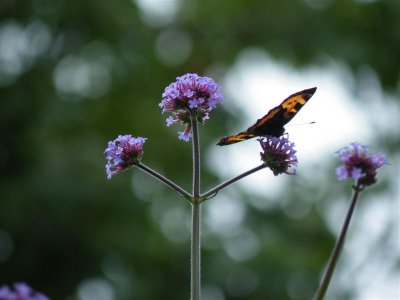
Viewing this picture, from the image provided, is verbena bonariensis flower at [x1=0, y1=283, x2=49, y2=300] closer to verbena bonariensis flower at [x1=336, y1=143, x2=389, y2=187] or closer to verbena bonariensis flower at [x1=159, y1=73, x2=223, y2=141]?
verbena bonariensis flower at [x1=159, y1=73, x2=223, y2=141]

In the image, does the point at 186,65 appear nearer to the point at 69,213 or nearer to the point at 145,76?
the point at 145,76

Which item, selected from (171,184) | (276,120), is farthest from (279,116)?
(171,184)

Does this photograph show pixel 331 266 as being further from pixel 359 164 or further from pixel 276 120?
pixel 276 120

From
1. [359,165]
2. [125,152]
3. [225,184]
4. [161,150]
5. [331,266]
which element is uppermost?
[161,150]

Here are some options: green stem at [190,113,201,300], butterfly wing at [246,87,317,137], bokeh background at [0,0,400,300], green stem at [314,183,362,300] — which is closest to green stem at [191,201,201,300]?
green stem at [190,113,201,300]

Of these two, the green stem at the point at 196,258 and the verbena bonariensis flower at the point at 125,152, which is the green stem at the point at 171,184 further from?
the verbena bonariensis flower at the point at 125,152

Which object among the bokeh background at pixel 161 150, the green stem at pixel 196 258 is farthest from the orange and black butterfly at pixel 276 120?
the bokeh background at pixel 161 150

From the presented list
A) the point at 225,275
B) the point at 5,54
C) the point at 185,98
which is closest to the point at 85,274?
the point at 225,275
